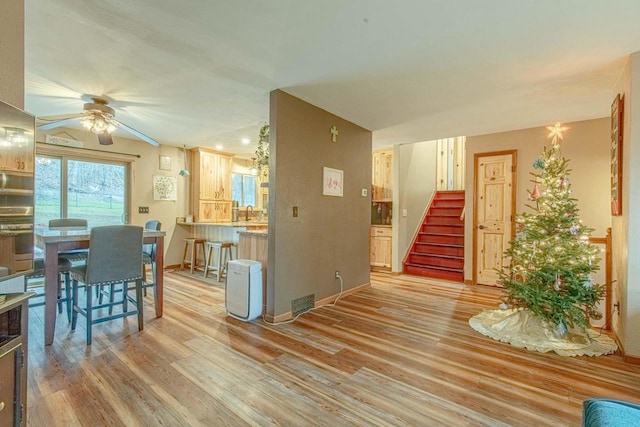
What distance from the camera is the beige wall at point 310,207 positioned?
3.33 m

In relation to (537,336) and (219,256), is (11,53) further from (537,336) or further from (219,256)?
(537,336)

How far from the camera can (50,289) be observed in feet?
8.75

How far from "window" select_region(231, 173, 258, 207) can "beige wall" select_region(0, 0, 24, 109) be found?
556 cm

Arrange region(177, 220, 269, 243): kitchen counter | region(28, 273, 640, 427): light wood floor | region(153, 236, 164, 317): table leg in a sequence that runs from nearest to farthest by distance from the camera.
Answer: region(28, 273, 640, 427): light wood floor, region(153, 236, 164, 317): table leg, region(177, 220, 269, 243): kitchen counter

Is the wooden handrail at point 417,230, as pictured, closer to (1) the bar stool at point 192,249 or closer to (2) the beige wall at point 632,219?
(2) the beige wall at point 632,219

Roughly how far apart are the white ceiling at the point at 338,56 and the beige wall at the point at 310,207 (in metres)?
0.32

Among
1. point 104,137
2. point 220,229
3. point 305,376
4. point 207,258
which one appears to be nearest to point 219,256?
point 207,258

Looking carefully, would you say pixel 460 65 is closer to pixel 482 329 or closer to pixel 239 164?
pixel 482 329

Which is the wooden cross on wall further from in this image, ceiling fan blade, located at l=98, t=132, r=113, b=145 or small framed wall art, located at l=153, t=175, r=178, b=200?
small framed wall art, located at l=153, t=175, r=178, b=200

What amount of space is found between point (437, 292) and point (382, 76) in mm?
3319

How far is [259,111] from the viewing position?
13.3 ft

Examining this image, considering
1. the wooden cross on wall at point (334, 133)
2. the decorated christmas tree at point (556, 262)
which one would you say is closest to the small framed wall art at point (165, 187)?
the wooden cross on wall at point (334, 133)

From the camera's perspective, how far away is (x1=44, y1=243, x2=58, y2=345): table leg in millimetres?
2646

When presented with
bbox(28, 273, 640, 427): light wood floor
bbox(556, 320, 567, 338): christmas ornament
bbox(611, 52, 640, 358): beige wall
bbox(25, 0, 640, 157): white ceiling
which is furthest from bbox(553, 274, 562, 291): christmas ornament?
bbox(25, 0, 640, 157): white ceiling
